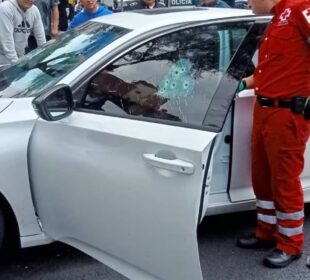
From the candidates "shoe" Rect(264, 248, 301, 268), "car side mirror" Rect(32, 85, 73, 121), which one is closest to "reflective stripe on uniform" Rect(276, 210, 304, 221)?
"shoe" Rect(264, 248, 301, 268)

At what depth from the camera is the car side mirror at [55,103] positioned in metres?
2.64

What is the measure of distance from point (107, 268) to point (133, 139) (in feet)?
3.45

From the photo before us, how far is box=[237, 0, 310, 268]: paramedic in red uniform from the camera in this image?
2.98 meters

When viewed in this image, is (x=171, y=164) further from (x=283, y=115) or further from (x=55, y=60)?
(x=55, y=60)

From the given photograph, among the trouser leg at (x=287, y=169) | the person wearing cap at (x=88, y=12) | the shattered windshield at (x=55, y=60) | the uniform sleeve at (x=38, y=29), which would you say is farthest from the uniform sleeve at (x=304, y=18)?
the uniform sleeve at (x=38, y=29)

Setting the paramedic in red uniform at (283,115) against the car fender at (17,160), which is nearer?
the car fender at (17,160)

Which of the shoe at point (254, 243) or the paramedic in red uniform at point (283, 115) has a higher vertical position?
the paramedic in red uniform at point (283, 115)

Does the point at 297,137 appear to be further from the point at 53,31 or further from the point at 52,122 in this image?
the point at 53,31

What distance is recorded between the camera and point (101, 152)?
8.71ft

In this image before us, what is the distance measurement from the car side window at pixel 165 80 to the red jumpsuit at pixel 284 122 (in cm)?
25

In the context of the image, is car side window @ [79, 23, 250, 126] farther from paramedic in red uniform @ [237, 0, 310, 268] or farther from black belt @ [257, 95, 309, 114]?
black belt @ [257, 95, 309, 114]

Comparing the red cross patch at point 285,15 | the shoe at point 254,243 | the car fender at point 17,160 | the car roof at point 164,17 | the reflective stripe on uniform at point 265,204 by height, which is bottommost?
the shoe at point 254,243

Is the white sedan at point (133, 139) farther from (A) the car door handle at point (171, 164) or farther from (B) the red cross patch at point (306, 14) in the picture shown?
(B) the red cross patch at point (306, 14)

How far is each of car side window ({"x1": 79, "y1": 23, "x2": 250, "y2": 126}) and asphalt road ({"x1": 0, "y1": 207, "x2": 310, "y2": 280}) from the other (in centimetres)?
102
